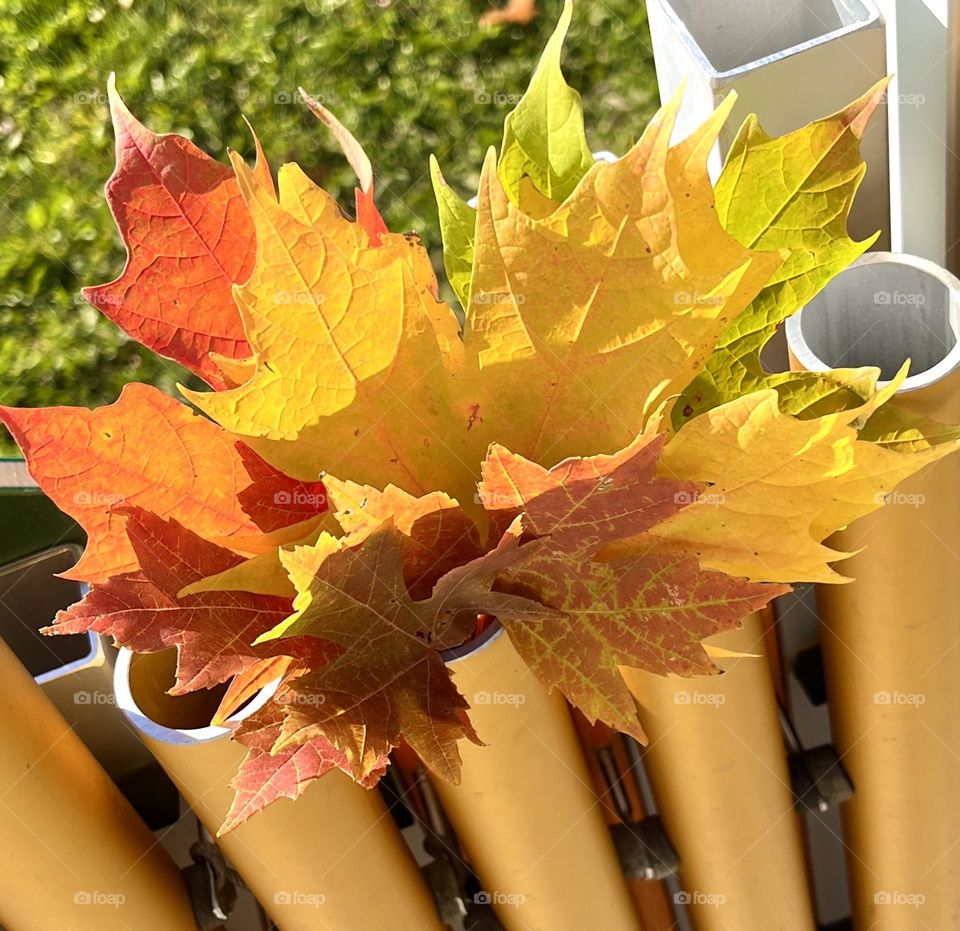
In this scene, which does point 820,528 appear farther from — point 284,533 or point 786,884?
point 786,884

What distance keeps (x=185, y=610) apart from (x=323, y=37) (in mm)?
1347

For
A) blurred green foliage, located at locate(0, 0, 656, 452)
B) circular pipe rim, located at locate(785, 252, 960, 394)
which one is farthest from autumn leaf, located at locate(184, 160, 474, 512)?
blurred green foliage, located at locate(0, 0, 656, 452)

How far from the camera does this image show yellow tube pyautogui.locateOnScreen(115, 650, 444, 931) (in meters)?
0.43

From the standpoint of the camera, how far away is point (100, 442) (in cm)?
38

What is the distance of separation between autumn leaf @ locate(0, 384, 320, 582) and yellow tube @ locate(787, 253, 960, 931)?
208mm

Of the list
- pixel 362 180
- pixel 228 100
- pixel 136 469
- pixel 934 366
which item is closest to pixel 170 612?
pixel 136 469

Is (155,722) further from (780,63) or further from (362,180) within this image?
(780,63)

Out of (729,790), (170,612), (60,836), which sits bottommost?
(729,790)

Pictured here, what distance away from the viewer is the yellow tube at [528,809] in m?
0.43

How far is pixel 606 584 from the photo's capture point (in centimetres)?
38

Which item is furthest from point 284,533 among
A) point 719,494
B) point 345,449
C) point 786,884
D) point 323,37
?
point 323,37

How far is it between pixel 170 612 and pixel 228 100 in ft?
4.28

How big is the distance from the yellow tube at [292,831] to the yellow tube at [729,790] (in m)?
0.13

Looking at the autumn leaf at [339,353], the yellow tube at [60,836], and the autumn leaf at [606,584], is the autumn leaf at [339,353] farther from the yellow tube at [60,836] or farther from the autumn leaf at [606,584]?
the yellow tube at [60,836]
